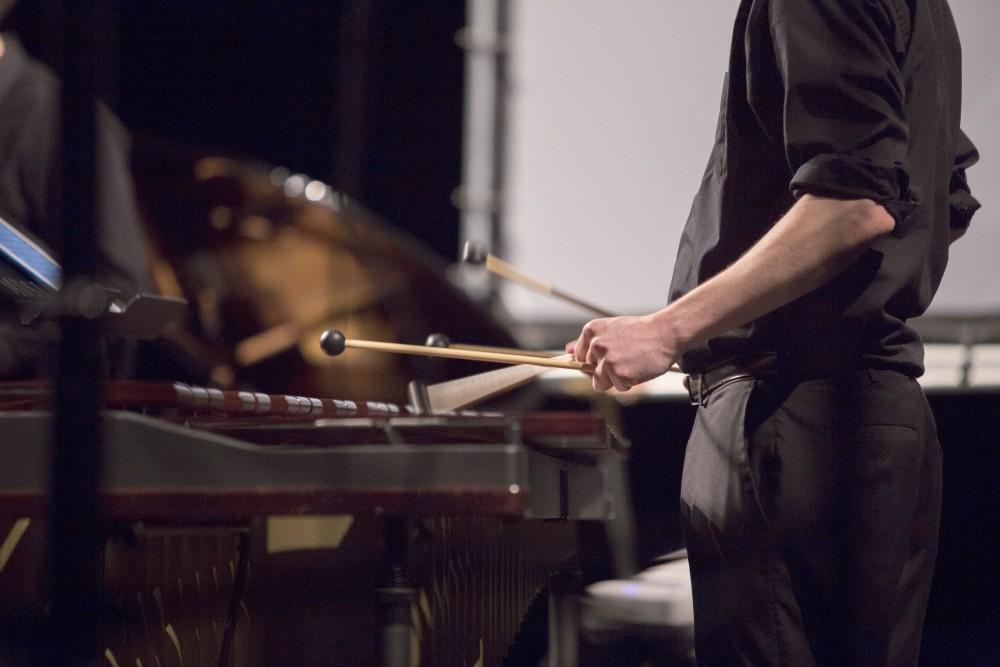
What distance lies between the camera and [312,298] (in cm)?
404

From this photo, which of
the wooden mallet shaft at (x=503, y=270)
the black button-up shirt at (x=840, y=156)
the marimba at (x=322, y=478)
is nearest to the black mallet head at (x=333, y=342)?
the marimba at (x=322, y=478)

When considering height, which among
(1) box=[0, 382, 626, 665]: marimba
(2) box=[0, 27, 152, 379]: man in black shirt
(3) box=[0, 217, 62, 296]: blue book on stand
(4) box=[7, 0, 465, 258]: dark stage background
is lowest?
(1) box=[0, 382, 626, 665]: marimba

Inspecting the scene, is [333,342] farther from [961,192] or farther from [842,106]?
[961,192]

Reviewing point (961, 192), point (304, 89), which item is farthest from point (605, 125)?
point (961, 192)

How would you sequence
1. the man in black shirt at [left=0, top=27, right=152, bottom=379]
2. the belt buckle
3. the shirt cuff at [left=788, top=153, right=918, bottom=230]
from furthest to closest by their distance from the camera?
the man in black shirt at [left=0, top=27, right=152, bottom=379] < the belt buckle < the shirt cuff at [left=788, top=153, right=918, bottom=230]

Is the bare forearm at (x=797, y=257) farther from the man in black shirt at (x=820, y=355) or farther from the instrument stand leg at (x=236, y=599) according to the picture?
the instrument stand leg at (x=236, y=599)

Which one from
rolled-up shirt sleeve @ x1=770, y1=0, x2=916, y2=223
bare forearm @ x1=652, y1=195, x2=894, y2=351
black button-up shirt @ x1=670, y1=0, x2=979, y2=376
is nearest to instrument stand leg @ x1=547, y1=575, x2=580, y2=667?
black button-up shirt @ x1=670, y1=0, x2=979, y2=376

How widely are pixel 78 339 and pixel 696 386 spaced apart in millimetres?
829

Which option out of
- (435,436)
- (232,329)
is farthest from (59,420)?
(232,329)

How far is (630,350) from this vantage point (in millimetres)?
1352

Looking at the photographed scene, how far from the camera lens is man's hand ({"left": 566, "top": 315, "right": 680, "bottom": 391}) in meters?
1.34

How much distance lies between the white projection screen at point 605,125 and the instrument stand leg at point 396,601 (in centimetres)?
262

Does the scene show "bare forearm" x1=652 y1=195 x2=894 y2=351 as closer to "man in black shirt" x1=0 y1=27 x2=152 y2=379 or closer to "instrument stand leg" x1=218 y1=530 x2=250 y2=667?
"instrument stand leg" x1=218 y1=530 x2=250 y2=667

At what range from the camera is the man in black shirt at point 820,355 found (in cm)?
131
